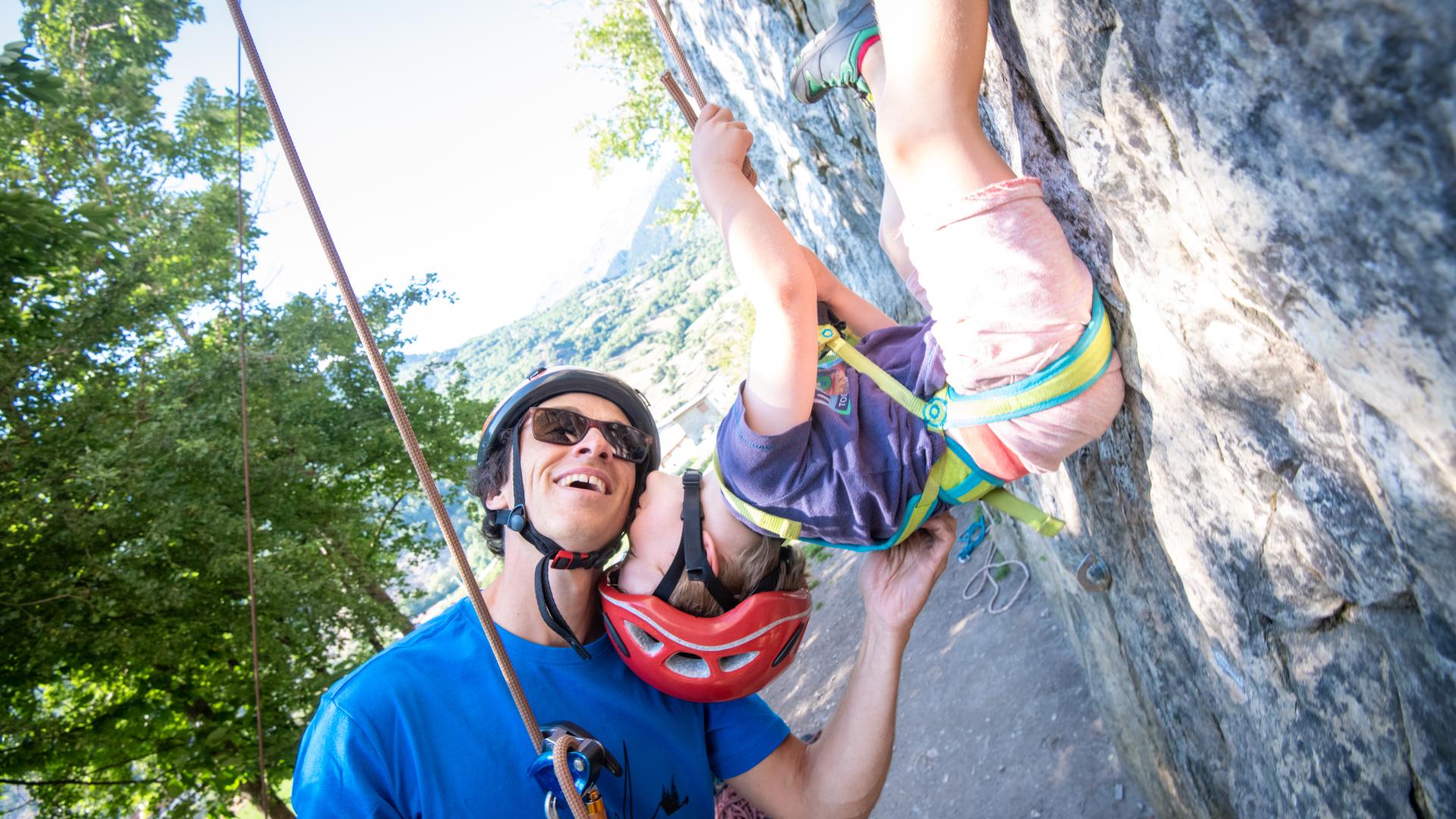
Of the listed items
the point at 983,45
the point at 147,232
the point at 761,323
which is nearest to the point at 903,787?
the point at 761,323

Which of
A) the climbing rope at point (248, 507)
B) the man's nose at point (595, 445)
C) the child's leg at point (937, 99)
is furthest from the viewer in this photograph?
the climbing rope at point (248, 507)

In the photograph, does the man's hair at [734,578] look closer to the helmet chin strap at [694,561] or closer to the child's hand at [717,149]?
the helmet chin strap at [694,561]

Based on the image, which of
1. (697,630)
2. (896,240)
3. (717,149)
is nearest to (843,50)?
(717,149)

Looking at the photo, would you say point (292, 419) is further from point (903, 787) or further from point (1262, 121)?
point (1262, 121)

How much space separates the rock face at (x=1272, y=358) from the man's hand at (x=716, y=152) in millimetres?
756

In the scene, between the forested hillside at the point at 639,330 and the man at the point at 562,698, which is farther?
the forested hillside at the point at 639,330

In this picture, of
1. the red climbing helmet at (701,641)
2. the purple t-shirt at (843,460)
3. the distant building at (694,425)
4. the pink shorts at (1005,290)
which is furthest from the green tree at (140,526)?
the distant building at (694,425)

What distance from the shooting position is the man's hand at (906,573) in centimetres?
245

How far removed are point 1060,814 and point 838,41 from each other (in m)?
4.15

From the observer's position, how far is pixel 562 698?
8.41 ft

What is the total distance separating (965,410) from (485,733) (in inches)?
65.6

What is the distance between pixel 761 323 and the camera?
198 centimetres

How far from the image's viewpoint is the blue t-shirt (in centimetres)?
223

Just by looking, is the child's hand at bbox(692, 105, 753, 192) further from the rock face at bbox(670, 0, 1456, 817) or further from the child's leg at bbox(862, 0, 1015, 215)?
the rock face at bbox(670, 0, 1456, 817)
